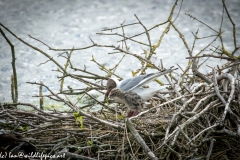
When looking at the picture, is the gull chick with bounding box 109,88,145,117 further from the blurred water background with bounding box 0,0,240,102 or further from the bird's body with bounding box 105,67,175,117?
the blurred water background with bounding box 0,0,240,102

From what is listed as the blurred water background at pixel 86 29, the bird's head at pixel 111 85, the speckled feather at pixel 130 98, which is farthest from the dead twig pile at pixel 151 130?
the blurred water background at pixel 86 29

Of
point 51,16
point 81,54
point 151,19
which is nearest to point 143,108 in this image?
point 81,54

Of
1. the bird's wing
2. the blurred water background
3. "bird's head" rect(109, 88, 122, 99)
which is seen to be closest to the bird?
the bird's wing

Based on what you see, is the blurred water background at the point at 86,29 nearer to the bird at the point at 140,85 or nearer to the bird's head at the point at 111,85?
the bird's head at the point at 111,85

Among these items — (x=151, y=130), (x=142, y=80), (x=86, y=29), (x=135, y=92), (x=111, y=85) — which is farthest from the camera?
(x=86, y=29)

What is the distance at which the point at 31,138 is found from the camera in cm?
Result: 420

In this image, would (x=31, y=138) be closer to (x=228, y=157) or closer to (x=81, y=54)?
(x=228, y=157)

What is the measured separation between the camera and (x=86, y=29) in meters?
9.49

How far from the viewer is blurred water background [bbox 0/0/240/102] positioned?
7871mm

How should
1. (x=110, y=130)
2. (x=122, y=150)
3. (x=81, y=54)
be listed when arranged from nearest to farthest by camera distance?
(x=122, y=150)
(x=110, y=130)
(x=81, y=54)

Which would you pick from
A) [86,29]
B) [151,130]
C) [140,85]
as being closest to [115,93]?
[140,85]

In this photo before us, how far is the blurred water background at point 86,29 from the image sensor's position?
25.8 ft

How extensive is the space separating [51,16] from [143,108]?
18.2 feet

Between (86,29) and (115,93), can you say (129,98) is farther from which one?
(86,29)
